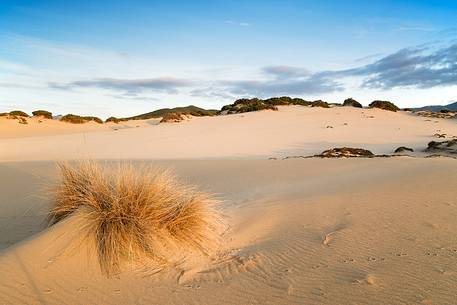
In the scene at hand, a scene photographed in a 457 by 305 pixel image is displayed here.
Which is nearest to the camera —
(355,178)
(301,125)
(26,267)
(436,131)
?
(26,267)

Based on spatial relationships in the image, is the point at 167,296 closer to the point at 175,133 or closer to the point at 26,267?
the point at 26,267

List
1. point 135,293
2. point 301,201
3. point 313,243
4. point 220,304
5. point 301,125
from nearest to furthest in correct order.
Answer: point 220,304
point 135,293
point 313,243
point 301,201
point 301,125

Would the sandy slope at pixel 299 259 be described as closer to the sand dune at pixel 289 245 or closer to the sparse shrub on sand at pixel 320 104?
the sand dune at pixel 289 245

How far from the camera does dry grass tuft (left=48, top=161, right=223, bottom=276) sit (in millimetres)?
4164

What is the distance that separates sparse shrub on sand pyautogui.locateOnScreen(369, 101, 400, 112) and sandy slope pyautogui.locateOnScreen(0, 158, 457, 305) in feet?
81.5

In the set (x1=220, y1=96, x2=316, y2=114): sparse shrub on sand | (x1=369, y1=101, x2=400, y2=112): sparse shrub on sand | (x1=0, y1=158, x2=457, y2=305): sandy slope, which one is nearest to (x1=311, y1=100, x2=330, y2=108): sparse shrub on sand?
(x1=220, y1=96, x2=316, y2=114): sparse shrub on sand

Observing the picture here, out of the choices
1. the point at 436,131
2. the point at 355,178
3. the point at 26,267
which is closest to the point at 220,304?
the point at 26,267

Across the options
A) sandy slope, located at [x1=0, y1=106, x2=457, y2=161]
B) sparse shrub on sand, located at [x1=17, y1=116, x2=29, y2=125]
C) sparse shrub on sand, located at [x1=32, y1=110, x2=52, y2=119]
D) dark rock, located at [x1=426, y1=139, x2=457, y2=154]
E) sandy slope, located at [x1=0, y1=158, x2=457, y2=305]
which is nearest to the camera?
sandy slope, located at [x1=0, y1=158, x2=457, y2=305]

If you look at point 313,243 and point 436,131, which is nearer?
point 313,243

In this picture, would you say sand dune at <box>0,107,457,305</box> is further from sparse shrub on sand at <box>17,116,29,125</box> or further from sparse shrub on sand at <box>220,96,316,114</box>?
sparse shrub on sand at <box>17,116,29,125</box>

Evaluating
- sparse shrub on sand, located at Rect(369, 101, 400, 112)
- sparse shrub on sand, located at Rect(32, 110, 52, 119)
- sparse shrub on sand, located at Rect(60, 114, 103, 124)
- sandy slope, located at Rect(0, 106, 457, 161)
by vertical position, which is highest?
sparse shrub on sand, located at Rect(369, 101, 400, 112)

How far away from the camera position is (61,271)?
12.7 feet

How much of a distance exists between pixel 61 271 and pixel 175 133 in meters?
19.7

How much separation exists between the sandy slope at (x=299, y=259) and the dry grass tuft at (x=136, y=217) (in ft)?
0.69
